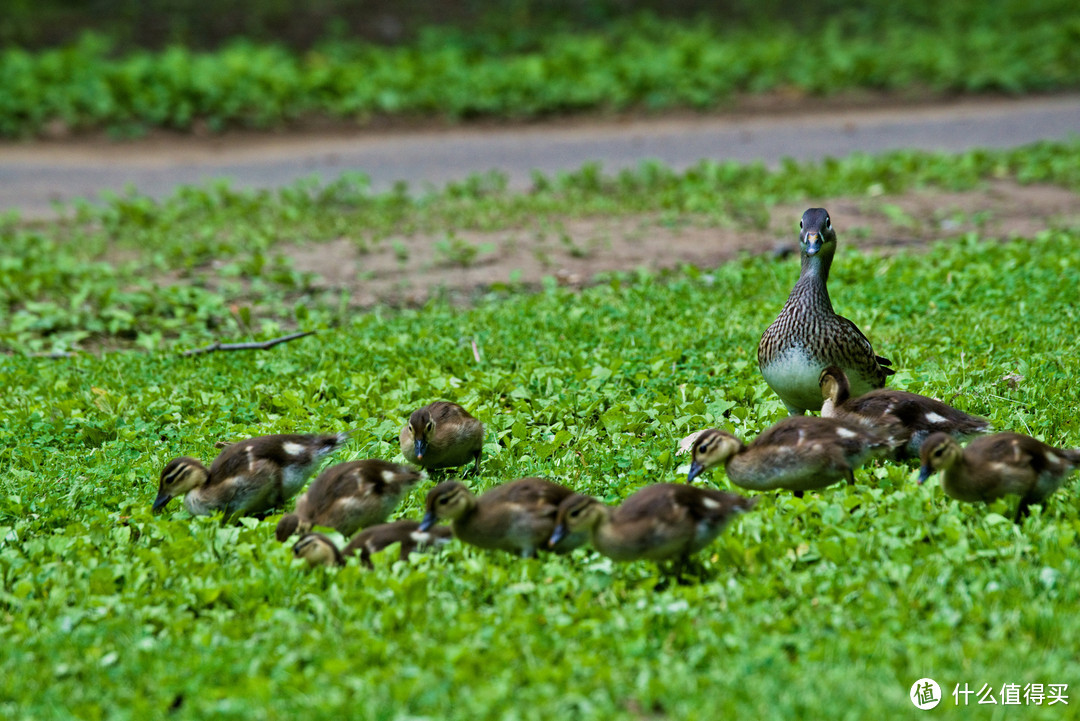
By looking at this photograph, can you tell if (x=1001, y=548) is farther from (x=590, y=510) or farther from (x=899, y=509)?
(x=590, y=510)

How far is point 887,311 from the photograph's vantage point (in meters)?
9.25

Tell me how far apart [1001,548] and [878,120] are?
13460 mm

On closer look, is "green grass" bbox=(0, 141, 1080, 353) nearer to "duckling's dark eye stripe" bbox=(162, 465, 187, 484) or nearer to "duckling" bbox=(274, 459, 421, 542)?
"duckling's dark eye stripe" bbox=(162, 465, 187, 484)

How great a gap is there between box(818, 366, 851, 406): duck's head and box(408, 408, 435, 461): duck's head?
2196 mm

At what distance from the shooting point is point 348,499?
594 cm

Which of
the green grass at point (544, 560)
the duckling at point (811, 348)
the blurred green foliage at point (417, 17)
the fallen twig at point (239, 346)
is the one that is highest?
the blurred green foliage at point (417, 17)

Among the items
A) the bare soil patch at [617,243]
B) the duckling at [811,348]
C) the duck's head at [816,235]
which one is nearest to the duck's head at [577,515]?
the duckling at [811,348]

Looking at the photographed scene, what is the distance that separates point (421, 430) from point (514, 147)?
1120cm

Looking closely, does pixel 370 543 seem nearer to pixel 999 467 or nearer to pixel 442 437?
pixel 442 437

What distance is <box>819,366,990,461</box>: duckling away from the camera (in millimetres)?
6219

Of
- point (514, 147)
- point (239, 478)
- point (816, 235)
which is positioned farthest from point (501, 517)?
point (514, 147)

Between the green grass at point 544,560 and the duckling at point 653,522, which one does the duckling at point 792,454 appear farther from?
the duckling at point 653,522

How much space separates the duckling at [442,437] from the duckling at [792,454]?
1373 millimetres

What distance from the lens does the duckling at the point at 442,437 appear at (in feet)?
21.4
